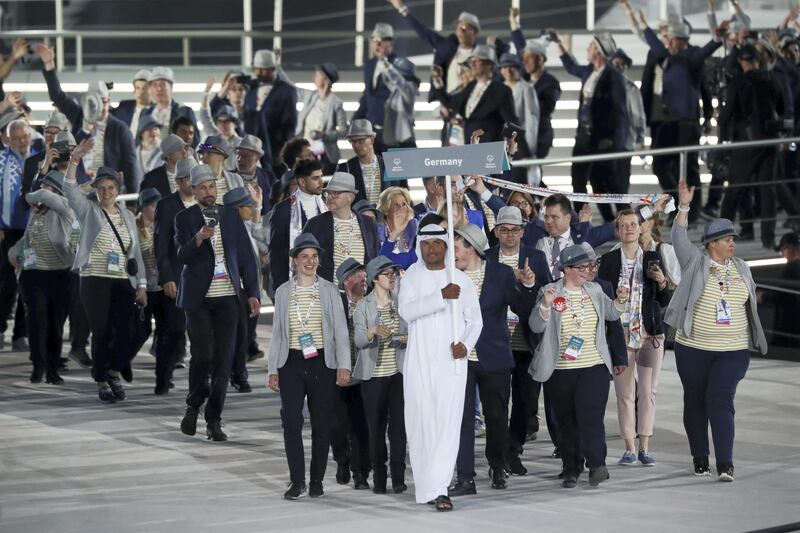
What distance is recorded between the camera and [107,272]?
15477mm

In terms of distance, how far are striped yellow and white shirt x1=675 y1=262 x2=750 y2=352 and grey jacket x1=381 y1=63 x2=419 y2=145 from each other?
7481mm

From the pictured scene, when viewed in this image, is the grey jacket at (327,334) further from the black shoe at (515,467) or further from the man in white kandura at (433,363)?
the black shoe at (515,467)

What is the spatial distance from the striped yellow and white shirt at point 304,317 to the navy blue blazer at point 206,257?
1.71m

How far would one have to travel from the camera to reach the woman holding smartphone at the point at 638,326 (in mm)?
13336

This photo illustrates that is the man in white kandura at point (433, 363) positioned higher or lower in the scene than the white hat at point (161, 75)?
lower

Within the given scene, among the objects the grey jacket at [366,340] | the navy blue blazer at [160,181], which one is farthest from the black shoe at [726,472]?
the navy blue blazer at [160,181]

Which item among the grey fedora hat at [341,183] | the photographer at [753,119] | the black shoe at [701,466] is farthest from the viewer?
the photographer at [753,119]

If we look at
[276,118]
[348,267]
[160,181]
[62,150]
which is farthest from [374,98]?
[348,267]

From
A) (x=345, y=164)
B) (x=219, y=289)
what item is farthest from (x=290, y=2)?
(x=219, y=289)

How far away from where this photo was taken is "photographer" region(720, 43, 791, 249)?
19312 millimetres

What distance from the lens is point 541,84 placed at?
19797 mm

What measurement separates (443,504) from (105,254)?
4.96 metres

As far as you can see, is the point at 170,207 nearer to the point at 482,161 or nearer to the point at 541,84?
the point at 482,161

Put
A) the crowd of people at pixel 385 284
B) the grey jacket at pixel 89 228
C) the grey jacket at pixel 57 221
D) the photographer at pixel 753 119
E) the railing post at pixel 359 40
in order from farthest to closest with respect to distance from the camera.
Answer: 1. the railing post at pixel 359 40
2. the photographer at pixel 753 119
3. the grey jacket at pixel 57 221
4. the grey jacket at pixel 89 228
5. the crowd of people at pixel 385 284
